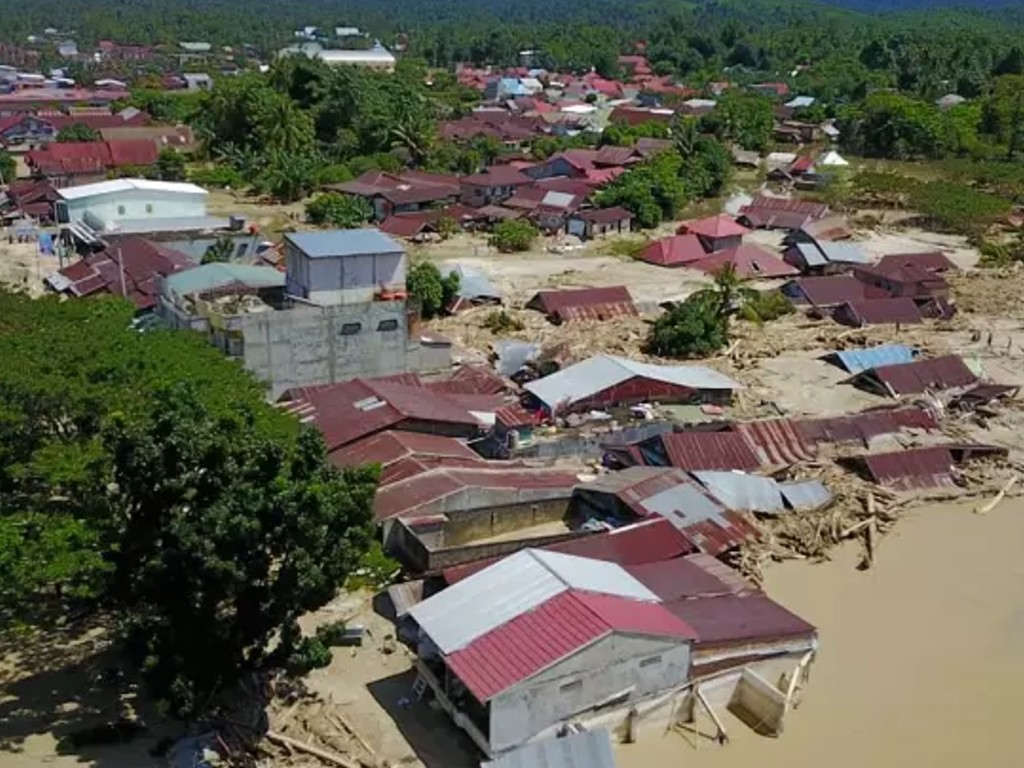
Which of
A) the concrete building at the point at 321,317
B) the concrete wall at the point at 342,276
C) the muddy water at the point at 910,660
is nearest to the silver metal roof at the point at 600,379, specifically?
the concrete building at the point at 321,317

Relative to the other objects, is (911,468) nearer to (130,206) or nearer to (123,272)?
(123,272)

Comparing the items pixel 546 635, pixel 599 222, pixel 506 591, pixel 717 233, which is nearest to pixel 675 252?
pixel 717 233

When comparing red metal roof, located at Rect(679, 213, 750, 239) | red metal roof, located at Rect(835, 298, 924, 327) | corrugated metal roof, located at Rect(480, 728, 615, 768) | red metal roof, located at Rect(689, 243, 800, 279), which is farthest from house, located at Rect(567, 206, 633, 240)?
corrugated metal roof, located at Rect(480, 728, 615, 768)

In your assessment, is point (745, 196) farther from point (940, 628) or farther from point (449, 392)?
point (940, 628)

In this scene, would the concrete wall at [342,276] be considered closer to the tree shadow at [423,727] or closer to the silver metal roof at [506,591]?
the silver metal roof at [506,591]

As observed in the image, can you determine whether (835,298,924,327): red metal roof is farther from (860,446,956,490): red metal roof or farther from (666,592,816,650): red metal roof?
(666,592,816,650): red metal roof

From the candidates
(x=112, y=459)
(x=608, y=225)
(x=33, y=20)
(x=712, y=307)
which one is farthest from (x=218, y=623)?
(x=33, y=20)
